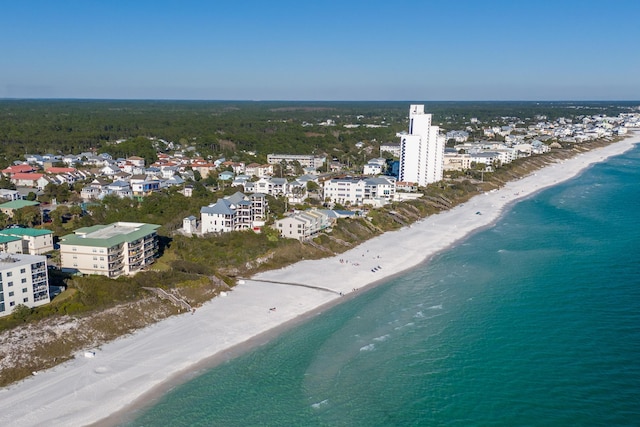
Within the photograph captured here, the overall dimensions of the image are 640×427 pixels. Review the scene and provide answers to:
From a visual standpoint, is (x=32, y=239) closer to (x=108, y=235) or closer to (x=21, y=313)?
(x=108, y=235)

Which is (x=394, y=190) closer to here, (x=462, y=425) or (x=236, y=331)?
(x=236, y=331)

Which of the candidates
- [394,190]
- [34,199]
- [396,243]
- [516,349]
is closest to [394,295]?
[516,349]

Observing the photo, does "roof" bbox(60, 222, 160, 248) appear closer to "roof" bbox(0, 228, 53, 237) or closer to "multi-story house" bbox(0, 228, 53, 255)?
"multi-story house" bbox(0, 228, 53, 255)

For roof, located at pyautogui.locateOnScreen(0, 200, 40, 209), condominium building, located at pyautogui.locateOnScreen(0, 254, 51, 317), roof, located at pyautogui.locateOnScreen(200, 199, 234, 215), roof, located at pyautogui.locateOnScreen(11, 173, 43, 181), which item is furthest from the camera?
roof, located at pyautogui.locateOnScreen(11, 173, 43, 181)

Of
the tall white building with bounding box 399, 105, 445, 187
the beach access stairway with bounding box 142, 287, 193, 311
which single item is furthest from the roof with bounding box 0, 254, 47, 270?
the tall white building with bounding box 399, 105, 445, 187

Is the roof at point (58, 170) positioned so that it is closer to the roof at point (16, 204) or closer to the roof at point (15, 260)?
the roof at point (16, 204)

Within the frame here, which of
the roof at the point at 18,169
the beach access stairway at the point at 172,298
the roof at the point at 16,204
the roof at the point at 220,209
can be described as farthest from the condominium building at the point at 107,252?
the roof at the point at 18,169

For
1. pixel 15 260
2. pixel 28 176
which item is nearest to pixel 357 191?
pixel 15 260
